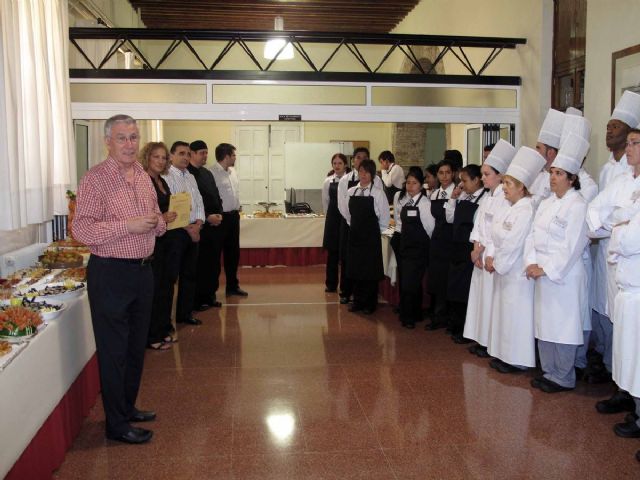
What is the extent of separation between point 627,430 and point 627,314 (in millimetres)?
581

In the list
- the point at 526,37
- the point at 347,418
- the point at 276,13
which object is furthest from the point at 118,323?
the point at 276,13

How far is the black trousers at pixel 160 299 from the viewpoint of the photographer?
4645 millimetres

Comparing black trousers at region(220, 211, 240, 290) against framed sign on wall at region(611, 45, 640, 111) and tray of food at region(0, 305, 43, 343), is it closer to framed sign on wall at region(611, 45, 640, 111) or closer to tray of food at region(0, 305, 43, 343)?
framed sign on wall at region(611, 45, 640, 111)

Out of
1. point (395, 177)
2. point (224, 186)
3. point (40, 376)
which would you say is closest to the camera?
point (40, 376)

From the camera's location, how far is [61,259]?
450 cm

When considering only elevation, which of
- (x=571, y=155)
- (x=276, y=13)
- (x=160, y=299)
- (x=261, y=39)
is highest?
(x=276, y=13)

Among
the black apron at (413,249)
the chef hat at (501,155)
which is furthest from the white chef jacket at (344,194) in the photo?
the chef hat at (501,155)

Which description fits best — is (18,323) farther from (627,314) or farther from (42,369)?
(627,314)

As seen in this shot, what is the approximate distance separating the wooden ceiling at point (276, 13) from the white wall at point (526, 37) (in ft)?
4.68

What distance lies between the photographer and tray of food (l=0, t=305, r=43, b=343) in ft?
9.22

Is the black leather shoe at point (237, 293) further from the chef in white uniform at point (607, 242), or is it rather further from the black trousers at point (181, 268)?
the chef in white uniform at point (607, 242)

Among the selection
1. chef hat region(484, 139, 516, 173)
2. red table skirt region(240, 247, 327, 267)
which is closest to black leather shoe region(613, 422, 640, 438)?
chef hat region(484, 139, 516, 173)

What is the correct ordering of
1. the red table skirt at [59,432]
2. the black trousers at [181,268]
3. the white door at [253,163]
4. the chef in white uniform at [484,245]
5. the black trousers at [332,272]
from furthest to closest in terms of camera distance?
the white door at [253,163] → the black trousers at [332,272] → the black trousers at [181,268] → the chef in white uniform at [484,245] → the red table skirt at [59,432]

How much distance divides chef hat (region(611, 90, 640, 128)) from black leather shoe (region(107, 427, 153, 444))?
11.0ft
